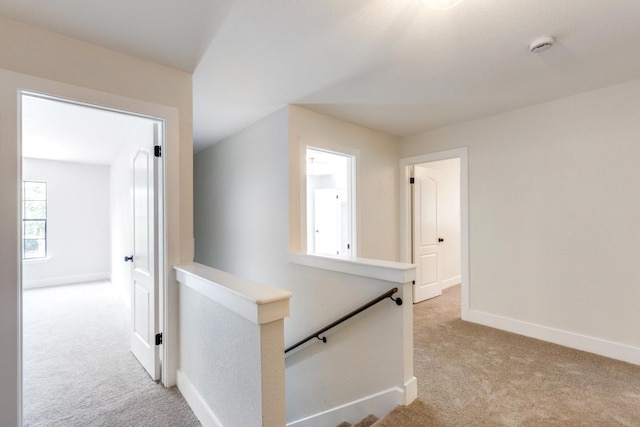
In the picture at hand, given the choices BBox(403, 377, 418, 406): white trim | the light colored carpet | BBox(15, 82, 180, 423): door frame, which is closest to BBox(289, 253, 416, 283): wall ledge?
BBox(403, 377, 418, 406): white trim

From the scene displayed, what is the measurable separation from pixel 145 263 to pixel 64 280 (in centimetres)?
503

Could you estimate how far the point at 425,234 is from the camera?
4.28 m

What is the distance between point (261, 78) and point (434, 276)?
367 cm

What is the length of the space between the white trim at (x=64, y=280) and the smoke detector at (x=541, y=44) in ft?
25.6

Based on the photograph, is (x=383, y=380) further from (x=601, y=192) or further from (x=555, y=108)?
(x=555, y=108)

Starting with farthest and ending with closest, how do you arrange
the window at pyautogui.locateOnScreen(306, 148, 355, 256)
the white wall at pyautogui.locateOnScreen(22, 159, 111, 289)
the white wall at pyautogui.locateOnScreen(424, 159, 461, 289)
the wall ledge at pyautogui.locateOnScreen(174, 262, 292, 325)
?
the window at pyautogui.locateOnScreen(306, 148, 355, 256)
the white wall at pyautogui.locateOnScreen(22, 159, 111, 289)
the white wall at pyautogui.locateOnScreen(424, 159, 461, 289)
the wall ledge at pyautogui.locateOnScreen(174, 262, 292, 325)

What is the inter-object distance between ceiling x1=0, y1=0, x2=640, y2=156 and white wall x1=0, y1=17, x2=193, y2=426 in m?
0.10

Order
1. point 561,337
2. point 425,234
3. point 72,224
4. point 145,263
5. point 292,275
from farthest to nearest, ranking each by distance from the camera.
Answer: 1. point 72,224
2. point 425,234
3. point 292,275
4. point 561,337
5. point 145,263

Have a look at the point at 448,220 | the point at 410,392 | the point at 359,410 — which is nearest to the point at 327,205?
the point at 448,220

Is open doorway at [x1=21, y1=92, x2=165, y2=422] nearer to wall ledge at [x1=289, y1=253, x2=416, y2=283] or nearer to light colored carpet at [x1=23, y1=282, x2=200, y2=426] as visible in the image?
light colored carpet at [x1=23, y1=282, x2=200, y2=426]

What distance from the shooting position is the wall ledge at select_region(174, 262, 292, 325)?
1.20 meters

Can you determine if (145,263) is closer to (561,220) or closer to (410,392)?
(410,392)

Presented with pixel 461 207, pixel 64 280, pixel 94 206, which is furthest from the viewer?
pixel 94 206

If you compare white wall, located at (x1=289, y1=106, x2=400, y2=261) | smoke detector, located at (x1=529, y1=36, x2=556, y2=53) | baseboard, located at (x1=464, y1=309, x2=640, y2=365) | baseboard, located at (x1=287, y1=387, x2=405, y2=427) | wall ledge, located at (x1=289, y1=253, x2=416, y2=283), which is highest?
smoke detector, located at (x1=529, y1=36, x2=556, y2=53)
